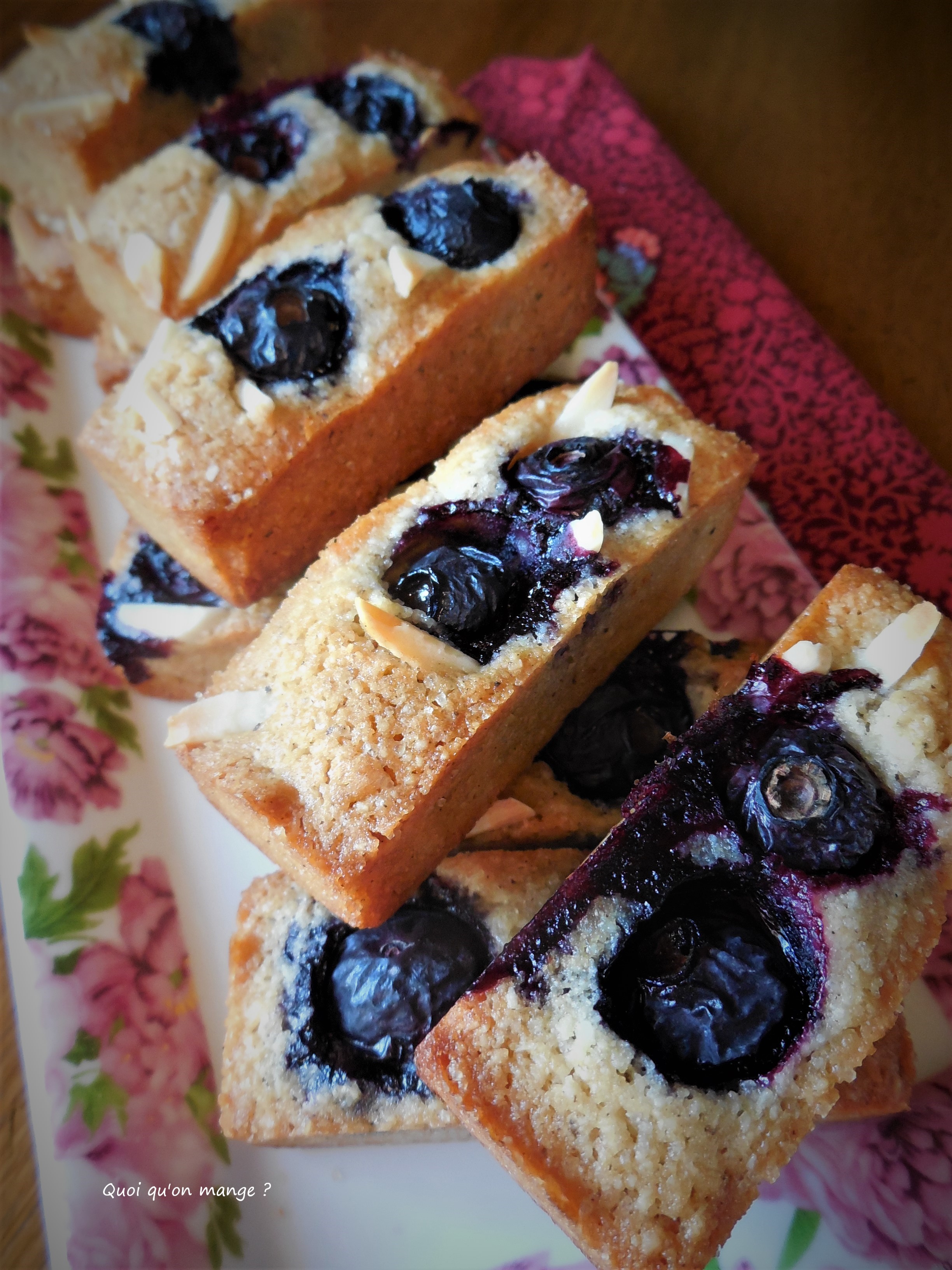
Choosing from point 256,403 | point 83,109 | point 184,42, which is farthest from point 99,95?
point 256,403

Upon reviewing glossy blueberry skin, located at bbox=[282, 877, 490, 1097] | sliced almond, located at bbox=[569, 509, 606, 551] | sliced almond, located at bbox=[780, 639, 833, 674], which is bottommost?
glossy blueberry skin, located at bbox=[282, 877, 490, 1097]

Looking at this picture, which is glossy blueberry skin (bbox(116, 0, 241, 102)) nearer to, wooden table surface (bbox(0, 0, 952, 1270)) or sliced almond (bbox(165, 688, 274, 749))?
wooden table surface (bbox(0, 0, 952, 1270))

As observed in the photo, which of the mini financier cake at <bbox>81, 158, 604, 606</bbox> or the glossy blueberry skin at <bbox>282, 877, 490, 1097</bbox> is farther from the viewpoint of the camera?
the mini financier cake at <bbox>81, 158, 604, 606</bbox>

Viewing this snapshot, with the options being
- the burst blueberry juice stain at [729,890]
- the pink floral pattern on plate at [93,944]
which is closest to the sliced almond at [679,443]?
the burst blueberry juice stain at [729,890]

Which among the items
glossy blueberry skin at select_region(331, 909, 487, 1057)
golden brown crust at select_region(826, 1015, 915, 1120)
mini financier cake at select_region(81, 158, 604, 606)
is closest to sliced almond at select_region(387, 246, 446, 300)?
mini financier cake at select_region(81, 158, 604, 606)

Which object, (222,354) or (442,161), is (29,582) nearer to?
(222,354)

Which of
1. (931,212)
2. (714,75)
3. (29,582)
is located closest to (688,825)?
(29,582)

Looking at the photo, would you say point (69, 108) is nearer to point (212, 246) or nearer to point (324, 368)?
point (212, 246)
